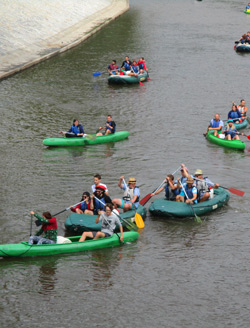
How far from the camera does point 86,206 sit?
22594 millimetres

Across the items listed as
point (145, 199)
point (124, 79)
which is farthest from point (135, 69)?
Result: point (145, 199)

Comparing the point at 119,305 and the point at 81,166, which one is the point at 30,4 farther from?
the point at 119,305

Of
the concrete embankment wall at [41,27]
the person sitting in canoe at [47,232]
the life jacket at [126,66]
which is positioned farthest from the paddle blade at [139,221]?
the concrete embankment wall at [41,27]

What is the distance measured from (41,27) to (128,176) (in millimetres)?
39660

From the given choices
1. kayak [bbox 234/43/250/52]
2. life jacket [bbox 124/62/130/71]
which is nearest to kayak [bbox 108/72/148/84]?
life jacket [bbox 124/62/130/71]

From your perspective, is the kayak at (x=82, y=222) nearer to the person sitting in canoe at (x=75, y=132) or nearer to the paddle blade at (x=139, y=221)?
the paddle blade at (x=139, y=221)

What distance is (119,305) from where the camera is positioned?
1800 cm

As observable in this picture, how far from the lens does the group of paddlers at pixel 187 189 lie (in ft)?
77.6

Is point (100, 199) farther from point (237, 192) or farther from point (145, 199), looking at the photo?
point (237, 192)

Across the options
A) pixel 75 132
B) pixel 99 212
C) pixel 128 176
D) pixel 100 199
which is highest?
pixel 75 132

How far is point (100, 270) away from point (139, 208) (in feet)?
12.5

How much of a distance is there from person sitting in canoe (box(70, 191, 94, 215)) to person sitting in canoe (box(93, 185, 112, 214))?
0.14m

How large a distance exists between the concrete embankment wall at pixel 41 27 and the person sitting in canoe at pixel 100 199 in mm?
26547

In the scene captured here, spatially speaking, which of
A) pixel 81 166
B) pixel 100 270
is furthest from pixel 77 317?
pixel 81 166
